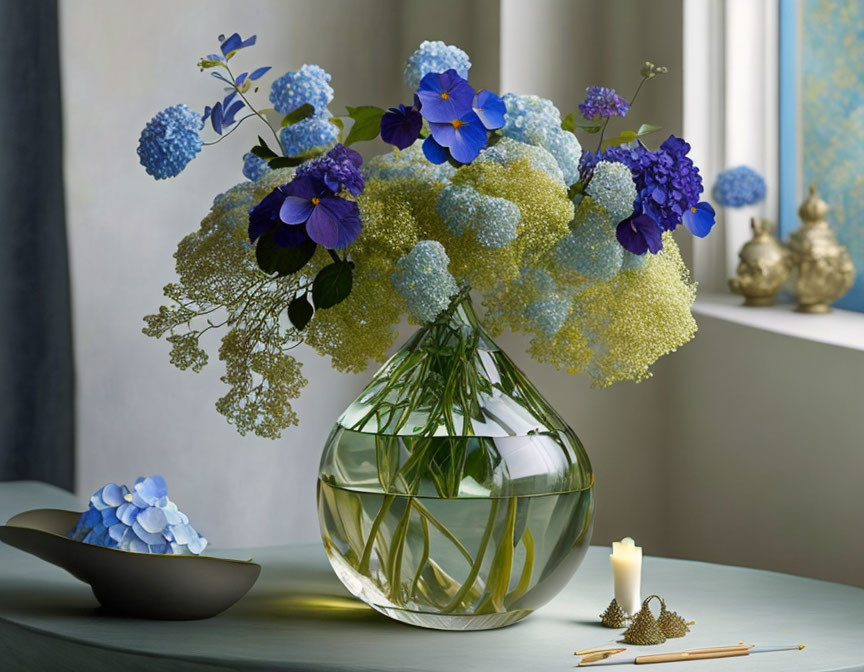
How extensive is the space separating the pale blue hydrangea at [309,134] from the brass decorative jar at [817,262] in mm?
1009

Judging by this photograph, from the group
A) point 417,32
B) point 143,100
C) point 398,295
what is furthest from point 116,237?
point 398,295

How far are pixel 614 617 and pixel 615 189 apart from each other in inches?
16.3

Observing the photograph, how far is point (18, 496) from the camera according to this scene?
1.98 m

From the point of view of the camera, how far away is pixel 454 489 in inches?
42.0

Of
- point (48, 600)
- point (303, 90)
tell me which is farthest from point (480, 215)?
point (48, 600)

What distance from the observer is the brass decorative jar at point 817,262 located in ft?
6.16

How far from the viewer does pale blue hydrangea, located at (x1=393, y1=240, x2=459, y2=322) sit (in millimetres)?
1027

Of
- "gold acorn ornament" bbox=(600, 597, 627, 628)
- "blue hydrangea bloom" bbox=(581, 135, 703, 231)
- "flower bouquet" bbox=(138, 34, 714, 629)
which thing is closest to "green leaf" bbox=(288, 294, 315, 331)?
"flower bouquet" bbox=(138, 34, 714, 629)

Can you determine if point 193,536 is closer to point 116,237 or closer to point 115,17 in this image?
point 116,237

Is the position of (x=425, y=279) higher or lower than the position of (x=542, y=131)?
lower

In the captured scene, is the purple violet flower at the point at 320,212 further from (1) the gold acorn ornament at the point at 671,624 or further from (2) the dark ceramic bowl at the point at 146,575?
(1) the gold acorn ornament at the point at 671,624

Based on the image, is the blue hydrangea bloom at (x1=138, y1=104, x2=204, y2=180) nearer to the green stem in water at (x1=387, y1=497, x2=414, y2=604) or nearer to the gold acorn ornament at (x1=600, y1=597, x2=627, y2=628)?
the green stem in water at (x1=387, y1=497, x2=414, y2=604)

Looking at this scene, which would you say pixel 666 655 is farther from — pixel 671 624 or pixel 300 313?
pixel 300 313

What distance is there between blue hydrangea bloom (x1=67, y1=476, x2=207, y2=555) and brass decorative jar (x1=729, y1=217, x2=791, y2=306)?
1.10 metres
